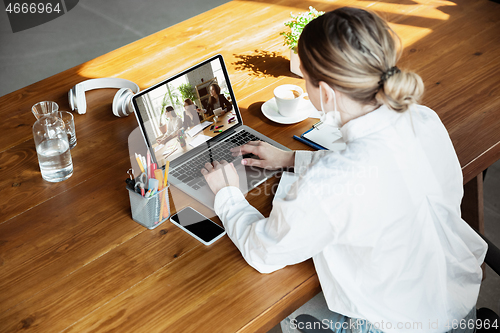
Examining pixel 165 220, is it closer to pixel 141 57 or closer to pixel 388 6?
pixel 141 57

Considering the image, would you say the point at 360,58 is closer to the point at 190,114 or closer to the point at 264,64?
the point at 190,114

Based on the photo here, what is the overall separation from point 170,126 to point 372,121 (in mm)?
573

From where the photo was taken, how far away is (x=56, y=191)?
1.28 m

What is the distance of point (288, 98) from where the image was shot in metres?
1.48

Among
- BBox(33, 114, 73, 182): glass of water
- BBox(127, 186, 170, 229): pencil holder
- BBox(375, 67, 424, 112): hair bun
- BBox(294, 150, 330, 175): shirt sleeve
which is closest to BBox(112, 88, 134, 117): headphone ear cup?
BBox(33, 114, 73, 182): glass of water

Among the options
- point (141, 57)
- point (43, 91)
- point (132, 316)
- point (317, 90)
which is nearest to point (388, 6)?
point (141, 57)

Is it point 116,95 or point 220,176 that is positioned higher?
point 116,95

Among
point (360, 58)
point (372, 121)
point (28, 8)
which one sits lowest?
point (28, 8)

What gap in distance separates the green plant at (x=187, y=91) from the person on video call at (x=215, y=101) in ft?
0.19

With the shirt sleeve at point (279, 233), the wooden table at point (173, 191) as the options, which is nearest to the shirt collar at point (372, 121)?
the shirt sleeve at point (279, 233)

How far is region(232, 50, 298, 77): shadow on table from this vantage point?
67.4 inches

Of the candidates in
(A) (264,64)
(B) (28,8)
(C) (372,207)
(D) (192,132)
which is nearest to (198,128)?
(D) (192,132)

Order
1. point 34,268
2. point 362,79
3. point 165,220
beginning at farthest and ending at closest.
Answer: point 165,220, point 34,268, point 362,79

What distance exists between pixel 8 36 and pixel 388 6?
11.1 ft
